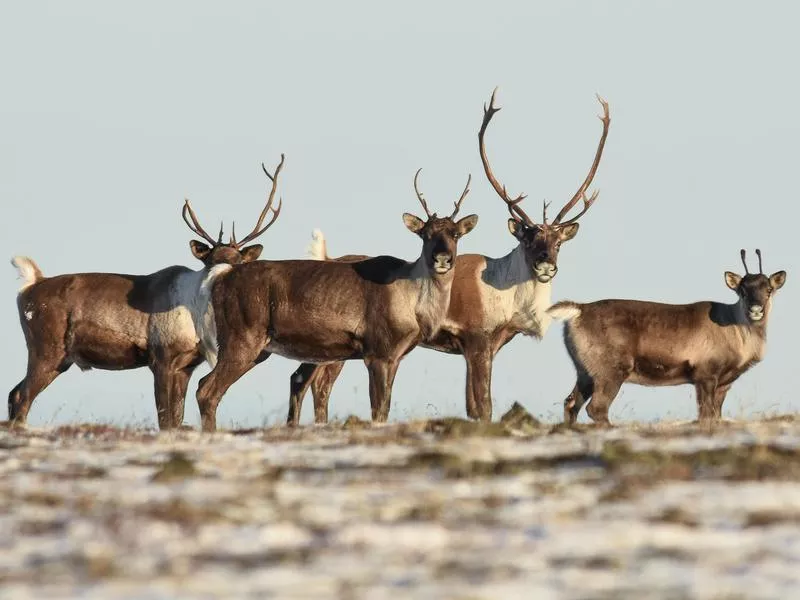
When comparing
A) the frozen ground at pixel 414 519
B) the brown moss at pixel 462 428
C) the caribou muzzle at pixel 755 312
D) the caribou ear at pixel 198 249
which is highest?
the caribou ear at pixel 198 249

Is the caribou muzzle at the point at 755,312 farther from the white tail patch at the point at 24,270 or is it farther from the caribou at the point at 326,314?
the white tail patch at the point at 24,270

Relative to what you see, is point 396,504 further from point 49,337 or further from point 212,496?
point 49,337

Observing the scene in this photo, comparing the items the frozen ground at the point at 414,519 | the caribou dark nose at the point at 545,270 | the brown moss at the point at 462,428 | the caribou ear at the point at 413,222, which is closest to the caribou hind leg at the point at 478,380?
the caribou dark nose at the point at 545,270

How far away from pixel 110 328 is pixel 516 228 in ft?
14.7

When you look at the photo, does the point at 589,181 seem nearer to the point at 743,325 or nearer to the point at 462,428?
the point at 743,325

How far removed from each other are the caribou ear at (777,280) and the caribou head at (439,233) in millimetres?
3161

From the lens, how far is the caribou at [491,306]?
54.7ft

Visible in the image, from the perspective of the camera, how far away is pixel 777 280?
16.9 metres

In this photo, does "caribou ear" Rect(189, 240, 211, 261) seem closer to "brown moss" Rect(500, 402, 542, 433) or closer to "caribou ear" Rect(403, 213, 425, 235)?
"caribou ear" Rect(403, 213, 425, 235)

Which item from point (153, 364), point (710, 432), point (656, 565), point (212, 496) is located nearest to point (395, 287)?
point (153, 364)

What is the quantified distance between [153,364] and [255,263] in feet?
6.79

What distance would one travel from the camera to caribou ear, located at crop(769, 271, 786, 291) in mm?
16750

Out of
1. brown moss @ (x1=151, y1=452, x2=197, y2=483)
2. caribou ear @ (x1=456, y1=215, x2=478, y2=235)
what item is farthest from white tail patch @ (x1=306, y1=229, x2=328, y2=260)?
brown moss @ (x1=151, y1=452, x2=197, y2=483)

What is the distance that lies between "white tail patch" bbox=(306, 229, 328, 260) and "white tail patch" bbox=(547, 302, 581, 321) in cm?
369
